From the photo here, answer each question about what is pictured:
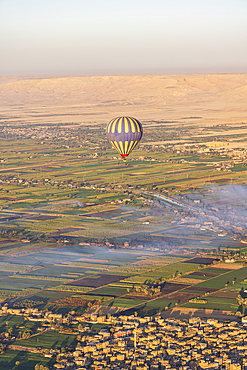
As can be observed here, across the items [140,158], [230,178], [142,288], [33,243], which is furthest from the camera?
[140,158]

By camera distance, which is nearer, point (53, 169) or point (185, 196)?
point (185, 196)

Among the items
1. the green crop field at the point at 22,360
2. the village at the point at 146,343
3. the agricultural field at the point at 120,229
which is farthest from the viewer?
the agricultural field at the point at 120,229

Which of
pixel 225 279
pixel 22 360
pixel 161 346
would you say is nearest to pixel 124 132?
pixel 225 279

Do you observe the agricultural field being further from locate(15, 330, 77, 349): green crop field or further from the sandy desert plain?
locate(15, 330, 77, 349): green crop field

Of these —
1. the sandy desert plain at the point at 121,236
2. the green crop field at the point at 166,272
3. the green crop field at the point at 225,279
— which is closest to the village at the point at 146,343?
the sandy desert plain at the point at 121,236

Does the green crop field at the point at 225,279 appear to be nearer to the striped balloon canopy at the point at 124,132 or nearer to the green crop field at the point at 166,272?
the green crop field at the point at 166,272

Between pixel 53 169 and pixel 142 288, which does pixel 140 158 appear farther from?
pixel 142 288

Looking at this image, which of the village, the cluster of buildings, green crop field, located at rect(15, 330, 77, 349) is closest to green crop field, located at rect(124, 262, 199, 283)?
the village

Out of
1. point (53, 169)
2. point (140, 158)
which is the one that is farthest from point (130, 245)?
point (140, 158)

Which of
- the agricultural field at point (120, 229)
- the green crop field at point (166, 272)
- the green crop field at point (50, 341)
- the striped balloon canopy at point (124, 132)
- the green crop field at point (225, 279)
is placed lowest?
the green crop field at point (50, 341)
